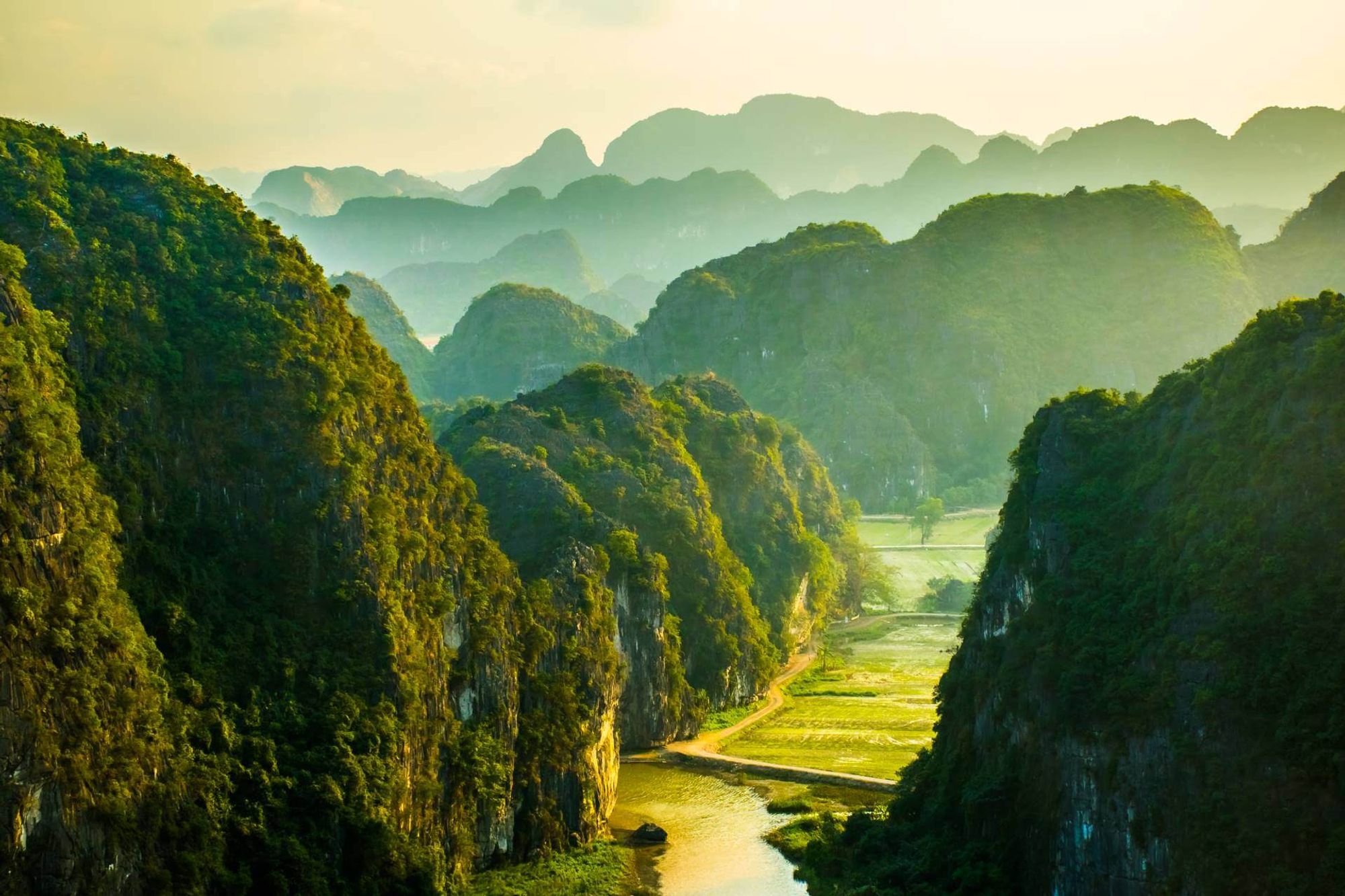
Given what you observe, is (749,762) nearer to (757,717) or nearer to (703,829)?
(703,829)

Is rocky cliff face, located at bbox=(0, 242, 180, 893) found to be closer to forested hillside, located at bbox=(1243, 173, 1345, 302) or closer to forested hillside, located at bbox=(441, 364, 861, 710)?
forested hillside, located at bbox=(441, 364, 861, 710)

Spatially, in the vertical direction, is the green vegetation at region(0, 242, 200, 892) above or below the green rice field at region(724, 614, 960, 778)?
above

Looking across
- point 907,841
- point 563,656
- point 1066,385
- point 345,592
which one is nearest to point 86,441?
point 345,592

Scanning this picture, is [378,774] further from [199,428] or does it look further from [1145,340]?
[1145,340]

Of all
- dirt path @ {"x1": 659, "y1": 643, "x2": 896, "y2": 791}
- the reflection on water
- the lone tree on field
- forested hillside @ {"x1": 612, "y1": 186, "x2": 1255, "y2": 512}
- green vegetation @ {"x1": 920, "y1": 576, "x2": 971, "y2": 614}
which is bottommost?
the reflection on water

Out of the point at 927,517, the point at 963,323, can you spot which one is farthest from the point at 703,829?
the point at 963,323

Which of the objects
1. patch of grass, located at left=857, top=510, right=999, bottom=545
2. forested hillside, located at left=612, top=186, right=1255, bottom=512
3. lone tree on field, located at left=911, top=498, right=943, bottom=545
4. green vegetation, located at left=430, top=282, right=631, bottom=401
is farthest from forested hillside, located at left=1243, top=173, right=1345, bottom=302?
green vegetation, located at left=430, top=282, right=631, bottom=401

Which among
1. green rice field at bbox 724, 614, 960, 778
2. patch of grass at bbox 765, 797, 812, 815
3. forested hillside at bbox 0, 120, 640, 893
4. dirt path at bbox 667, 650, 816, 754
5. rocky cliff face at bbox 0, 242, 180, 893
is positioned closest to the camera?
rocky cliff face at bbox 0, 242, 180, 893

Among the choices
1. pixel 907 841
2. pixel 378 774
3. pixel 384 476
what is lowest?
pixel 907 841
